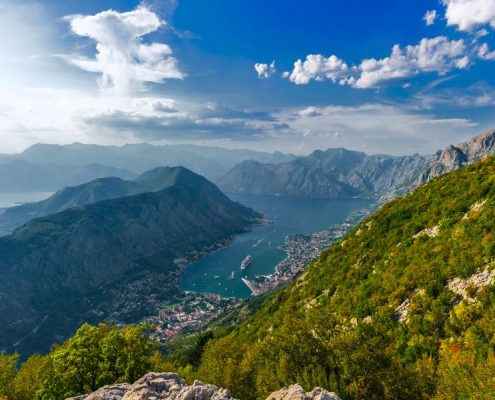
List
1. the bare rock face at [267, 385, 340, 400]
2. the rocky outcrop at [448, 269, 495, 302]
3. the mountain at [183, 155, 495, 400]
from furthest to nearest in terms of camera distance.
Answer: the rocky outcrop at [448, 269, 495, 302] < the mountain at [183, 155, 495, 400] < the bare rock face at [267, 385, 340, 400]

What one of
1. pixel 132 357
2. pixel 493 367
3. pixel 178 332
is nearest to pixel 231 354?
pixel 132 357

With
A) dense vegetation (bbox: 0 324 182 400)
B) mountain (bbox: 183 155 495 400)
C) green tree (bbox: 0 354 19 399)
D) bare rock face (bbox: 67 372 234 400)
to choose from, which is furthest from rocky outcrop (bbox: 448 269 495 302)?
green tree (bbox: 0 354 19 399)

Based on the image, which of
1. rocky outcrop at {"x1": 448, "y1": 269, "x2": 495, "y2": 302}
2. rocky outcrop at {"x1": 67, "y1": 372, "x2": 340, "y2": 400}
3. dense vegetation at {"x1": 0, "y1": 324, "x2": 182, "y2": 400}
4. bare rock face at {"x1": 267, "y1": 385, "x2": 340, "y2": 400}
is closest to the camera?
bare rock face at {"x1": 267, "y1": 385, "x2": 340, "y2": 400}

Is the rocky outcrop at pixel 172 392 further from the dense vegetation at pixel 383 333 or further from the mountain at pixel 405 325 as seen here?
the dense vegetation at pixel 383 333

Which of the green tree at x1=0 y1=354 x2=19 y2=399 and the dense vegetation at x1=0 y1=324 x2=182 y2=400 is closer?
the dense vegetation at x1=0 y1=324 x2=182 y2=400

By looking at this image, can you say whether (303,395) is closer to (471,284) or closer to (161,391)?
(161,391)

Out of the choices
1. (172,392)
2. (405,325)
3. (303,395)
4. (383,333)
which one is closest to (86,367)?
(172,392)

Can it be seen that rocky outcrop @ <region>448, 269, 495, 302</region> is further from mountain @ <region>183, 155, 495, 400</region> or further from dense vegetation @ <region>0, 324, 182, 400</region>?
dense vegetation @ <region>0, 324, 182, 400</region>
